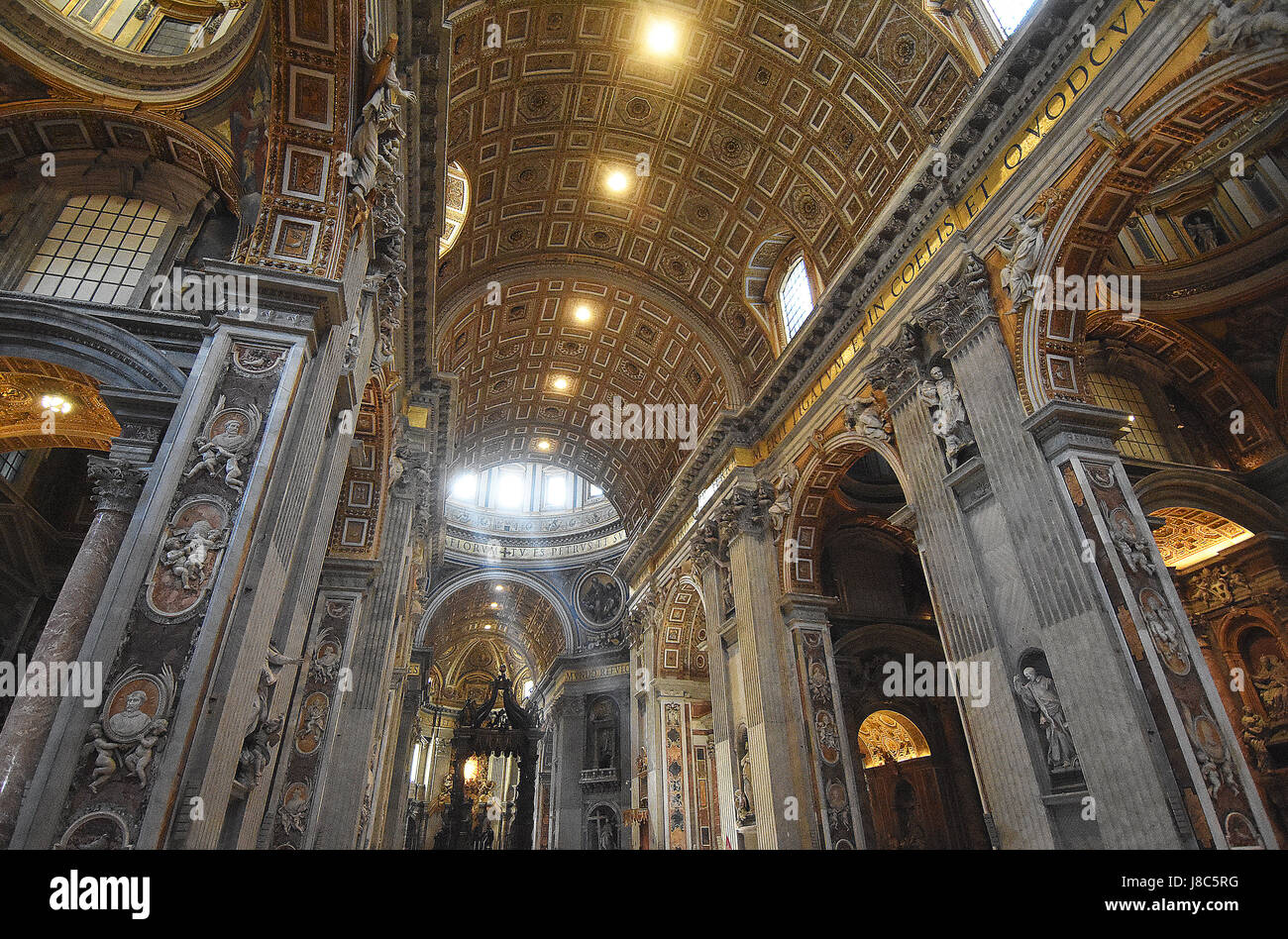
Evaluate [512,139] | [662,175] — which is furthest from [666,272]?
[512,139]

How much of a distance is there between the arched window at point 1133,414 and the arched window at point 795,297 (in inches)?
201

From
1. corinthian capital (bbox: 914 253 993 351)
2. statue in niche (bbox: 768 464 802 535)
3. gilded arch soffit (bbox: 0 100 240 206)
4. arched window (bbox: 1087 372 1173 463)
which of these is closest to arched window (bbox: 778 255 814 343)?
statue in niche (bbox: 768 464 802 535)

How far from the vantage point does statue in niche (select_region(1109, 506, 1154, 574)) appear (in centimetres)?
667

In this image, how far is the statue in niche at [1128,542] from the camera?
667 centimetres

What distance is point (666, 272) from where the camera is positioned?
16.5 m

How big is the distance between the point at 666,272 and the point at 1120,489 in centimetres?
1144

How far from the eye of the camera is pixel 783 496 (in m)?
13.2

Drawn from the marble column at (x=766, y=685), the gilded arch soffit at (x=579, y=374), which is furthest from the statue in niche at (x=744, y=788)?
the gilded arch soffit at (x=579, y=374)

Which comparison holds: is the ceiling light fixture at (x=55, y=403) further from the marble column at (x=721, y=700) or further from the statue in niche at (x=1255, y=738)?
the statue in niche at (x=1255, y=738)

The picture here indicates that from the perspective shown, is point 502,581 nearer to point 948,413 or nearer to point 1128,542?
point 948,413

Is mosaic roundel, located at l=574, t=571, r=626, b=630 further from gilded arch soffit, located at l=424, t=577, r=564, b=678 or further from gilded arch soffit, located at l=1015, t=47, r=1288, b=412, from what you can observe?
gilded arch soffit, located at l=1015, t=47, r=1288, b=412

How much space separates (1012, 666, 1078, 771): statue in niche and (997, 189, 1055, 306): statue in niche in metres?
4.09

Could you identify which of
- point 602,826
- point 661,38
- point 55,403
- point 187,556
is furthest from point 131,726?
point 602,826
